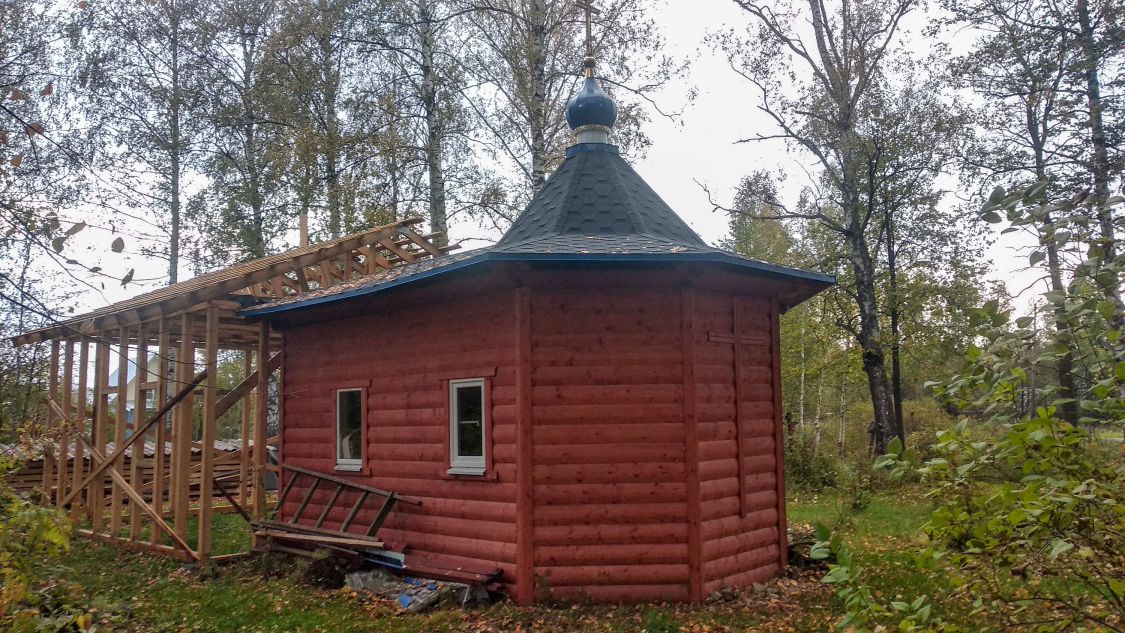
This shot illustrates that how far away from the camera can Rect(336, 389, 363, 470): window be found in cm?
1102

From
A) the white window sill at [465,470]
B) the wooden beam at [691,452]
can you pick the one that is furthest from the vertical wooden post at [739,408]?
the white window sill at [465,470]

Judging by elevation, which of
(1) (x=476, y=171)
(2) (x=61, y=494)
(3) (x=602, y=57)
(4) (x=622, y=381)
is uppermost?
(3) (x=602, y=57)

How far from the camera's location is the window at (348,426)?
36.2 feet

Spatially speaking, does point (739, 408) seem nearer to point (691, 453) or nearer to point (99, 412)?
point (691, 453)

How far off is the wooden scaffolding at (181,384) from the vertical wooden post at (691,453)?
5.16m

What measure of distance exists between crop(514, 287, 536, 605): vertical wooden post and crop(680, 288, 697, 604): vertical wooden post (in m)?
1.61

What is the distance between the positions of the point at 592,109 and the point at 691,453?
193 inches

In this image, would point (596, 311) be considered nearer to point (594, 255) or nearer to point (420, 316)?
point (594, 255)

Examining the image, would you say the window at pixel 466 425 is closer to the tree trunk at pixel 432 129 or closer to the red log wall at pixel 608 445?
the red log wall at pixel 608 445

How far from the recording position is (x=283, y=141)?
22.2 metres

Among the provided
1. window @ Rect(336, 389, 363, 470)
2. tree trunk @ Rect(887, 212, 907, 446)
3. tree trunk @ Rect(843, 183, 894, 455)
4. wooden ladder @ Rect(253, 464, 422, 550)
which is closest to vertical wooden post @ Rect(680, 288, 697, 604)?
wooden ladder @ Rect(253, 464, 422, 550)

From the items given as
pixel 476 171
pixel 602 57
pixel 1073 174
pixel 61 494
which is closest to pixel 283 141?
pixel 476 171

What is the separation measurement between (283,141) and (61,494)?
37.2 ft

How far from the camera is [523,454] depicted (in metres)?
8.59
